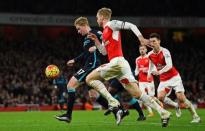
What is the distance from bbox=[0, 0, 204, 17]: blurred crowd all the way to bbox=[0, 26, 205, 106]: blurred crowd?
218 centimetres

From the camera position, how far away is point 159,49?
47.6 ft

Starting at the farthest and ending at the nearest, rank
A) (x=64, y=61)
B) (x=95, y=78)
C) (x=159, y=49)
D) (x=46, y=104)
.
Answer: (x=64, y=61) < (x=46, y=104) < (x=159, y=49) < (x=95, y=78)

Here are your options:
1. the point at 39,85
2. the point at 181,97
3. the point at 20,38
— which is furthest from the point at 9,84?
the point at 181,97

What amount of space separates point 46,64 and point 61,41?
4092 mm

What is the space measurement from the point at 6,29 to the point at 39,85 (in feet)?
30.8

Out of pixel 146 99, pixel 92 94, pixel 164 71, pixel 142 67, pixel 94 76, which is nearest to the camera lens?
pixel 146 99

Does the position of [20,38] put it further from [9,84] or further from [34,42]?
[9,84]

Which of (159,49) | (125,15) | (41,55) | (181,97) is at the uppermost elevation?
(125,15)

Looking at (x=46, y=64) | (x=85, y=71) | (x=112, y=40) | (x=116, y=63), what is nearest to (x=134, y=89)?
(x=116, y=63)

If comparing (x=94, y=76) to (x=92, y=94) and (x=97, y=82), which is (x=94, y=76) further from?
(x=92, y=94)

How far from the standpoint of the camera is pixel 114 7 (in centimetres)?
3731

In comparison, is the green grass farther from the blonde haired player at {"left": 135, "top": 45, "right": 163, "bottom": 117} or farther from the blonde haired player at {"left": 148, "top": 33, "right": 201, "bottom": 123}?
the blonde haired player at {"left": 135, "top": 45, "right": 163, "bottom": 117}

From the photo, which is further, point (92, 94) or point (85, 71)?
point (92, 94)

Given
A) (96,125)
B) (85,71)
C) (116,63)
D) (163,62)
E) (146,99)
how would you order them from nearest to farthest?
(146,99) → (116,63) → (96,125) → (85,71) → (163,62)
